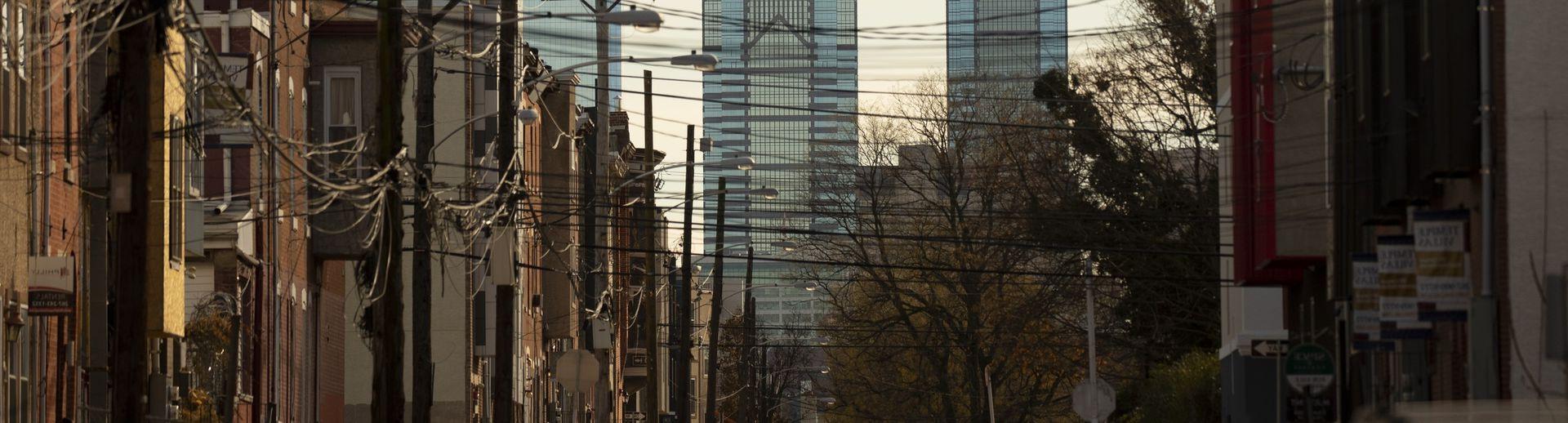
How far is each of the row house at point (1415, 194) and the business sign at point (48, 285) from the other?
15001 millimetres

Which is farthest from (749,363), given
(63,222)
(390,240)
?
(390,240)

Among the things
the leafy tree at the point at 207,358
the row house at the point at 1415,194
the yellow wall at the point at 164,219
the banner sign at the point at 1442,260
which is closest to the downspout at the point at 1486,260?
the row house at the point at 1415,194

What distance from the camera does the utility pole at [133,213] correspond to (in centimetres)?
1784

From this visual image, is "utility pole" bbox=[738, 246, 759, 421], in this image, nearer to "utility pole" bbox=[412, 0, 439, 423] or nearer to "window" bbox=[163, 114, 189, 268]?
"window" bbox=[163, 114, 189, 268]

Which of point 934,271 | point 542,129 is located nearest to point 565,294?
point 542,129

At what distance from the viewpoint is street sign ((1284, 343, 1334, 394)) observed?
26.8 m

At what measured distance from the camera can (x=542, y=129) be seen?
215ft

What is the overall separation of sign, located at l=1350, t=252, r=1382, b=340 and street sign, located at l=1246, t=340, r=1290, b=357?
4265mm

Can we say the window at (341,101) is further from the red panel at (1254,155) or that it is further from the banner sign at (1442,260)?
the banner sign at (1442,260)

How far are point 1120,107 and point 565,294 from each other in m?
20.0

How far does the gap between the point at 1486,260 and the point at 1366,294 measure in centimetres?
466

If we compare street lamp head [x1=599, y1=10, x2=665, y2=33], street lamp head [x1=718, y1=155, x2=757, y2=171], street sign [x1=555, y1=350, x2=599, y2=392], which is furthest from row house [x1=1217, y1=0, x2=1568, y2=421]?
street sign [x1=555, y1=350, x2=599, y2=392]

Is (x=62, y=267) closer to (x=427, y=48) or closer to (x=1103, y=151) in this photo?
(x=427, y=48)

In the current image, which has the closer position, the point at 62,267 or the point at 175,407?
the point at 62,267
